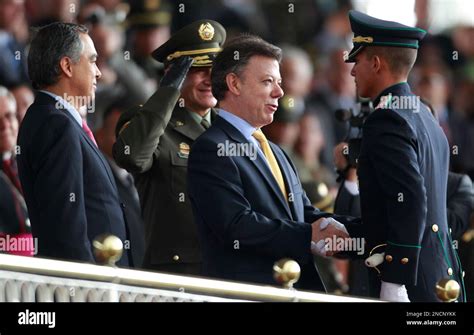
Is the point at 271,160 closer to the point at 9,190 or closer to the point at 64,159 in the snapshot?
the point at 64,159

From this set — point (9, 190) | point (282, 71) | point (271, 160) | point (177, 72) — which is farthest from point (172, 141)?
point (282, 71)

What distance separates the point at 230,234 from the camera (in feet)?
22.9

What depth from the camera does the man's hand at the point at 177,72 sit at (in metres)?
7.73

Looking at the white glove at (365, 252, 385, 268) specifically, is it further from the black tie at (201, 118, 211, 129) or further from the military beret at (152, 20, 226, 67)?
the military beret at (152, 20, 226, 67)

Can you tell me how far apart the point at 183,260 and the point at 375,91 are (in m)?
1.23

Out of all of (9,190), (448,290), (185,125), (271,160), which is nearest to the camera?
(448,290)

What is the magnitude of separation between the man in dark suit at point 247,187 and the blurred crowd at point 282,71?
5.39ft

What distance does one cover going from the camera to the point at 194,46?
800 cm

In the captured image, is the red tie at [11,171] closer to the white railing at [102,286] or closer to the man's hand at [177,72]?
the man's hand at [177,72]

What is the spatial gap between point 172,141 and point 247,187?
0.89 meters

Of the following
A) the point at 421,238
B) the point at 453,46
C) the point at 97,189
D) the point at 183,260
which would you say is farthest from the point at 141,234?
the point at 453,46

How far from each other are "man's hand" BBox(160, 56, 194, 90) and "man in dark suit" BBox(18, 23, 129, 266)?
0.51 meters

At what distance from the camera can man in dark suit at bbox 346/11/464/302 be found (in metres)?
6.99

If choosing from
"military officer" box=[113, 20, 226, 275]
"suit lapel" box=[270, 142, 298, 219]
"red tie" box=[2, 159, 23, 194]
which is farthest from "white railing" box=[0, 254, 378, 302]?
"red tie" box=[2, 159, 23, 194]
